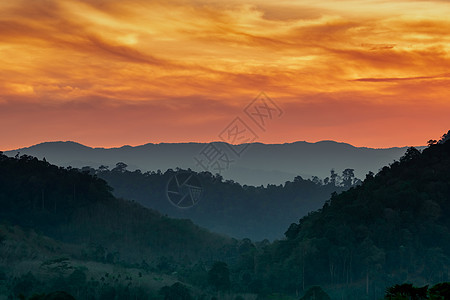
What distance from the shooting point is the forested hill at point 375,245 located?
75.1 metres

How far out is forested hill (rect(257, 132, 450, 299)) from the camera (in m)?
75.1

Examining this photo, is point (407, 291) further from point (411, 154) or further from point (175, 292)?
point (411, 154)

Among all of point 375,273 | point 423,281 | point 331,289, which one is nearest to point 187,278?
point 331,289

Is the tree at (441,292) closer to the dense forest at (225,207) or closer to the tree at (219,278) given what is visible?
the tree at (219,278)

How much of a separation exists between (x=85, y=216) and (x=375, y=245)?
50459mm

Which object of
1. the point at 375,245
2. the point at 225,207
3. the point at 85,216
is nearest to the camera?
the point at 375,245

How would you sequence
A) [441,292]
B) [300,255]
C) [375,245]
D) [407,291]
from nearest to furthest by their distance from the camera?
[441,292], [407,291], [300,255], [375,245]

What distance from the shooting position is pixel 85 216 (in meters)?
105

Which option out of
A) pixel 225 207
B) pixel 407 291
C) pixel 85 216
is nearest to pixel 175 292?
pixel 85 216

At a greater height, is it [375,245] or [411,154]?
[411,154]

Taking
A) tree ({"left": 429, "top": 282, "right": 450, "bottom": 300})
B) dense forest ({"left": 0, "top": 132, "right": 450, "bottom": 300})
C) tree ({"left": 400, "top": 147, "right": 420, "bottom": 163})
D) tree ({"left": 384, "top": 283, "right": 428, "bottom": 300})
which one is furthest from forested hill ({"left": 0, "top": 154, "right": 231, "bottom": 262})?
tree ({"left": 429, "top": 282, "right": 450, "bottom": 300})

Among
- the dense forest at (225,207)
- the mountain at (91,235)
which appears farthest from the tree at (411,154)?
the dense forest at (225,207)

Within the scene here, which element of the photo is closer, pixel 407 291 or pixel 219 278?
pixel 407 291

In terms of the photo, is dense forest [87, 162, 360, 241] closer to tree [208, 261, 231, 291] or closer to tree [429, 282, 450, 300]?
tree [208, 261, 231, 291]
